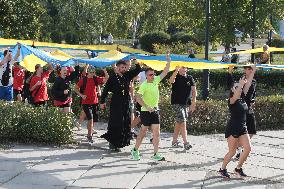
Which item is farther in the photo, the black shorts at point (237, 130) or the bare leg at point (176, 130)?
the bare leg at point (176, 130)

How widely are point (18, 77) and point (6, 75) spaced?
7.48ft

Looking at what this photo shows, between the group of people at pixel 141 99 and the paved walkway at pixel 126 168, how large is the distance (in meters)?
A: 0.28

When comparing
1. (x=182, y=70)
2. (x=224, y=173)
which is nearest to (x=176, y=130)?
(x=182, y=70)

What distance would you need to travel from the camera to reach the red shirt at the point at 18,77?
13.8 meters

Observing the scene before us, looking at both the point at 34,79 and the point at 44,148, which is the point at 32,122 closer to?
the point at 44,148

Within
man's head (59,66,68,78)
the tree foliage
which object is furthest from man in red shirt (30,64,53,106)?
the tree foliage

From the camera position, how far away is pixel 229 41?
78.7 feet

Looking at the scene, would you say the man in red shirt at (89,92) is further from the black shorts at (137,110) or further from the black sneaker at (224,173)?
the black sneaker at (224,173)

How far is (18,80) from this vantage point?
14055mm

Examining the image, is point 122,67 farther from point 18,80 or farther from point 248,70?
point 18,80

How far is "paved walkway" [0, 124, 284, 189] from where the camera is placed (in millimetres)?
7836

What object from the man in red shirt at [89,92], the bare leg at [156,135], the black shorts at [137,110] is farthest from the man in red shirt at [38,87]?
the bare leg at [156,135]

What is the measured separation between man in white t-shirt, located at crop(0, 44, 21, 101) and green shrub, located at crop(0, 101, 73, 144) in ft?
4.45

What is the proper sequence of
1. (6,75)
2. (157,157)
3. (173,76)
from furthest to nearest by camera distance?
(6,75) < (173,76) < (157,157)
